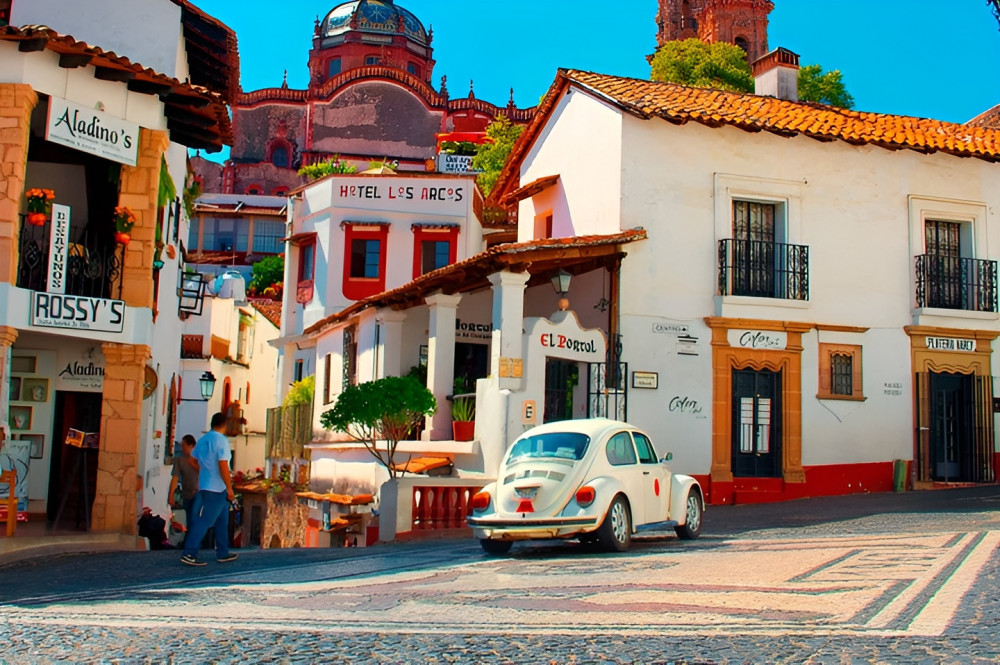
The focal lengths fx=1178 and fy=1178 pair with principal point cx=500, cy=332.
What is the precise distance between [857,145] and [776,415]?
5.45 metres

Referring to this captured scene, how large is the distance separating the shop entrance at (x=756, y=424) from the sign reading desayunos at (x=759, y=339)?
468mm

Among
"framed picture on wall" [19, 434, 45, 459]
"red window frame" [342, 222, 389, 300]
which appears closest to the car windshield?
"framed picture on wall" [19, 434, 45, 459]

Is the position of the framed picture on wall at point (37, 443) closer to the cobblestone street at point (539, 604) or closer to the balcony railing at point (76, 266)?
the balcony railing at point (76, 266)

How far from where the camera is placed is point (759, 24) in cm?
8338

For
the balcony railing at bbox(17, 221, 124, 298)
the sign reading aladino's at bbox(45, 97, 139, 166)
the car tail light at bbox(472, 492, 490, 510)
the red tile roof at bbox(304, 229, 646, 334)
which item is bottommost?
the car tail light at bbox(472, 492, 490, 510)

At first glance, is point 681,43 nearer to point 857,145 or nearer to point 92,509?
point 857,145

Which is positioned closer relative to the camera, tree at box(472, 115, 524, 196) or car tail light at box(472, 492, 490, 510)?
car tail light at box(472, 492, 490, 510)

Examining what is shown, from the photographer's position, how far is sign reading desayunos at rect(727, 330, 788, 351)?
69.9ft

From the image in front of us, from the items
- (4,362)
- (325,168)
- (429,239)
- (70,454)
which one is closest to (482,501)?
(4,362)

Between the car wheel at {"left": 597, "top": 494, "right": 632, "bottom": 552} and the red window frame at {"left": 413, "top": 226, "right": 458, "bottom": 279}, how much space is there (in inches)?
746

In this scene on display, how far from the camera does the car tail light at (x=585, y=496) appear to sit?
13.2 m

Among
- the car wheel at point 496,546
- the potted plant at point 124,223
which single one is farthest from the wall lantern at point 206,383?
the car wheel at point 496,546

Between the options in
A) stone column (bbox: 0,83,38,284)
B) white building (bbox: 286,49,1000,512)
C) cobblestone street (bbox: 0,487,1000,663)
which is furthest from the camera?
white building (bbox: 286,49,1000,512)

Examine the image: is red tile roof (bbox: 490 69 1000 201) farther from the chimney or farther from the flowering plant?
the flowering plant
